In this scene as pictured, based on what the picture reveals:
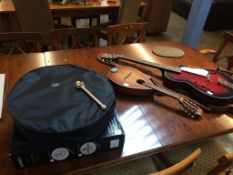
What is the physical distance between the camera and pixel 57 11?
248 cm

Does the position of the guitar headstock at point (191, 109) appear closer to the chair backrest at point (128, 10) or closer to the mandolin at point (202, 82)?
the mandolin at point (202, 82)

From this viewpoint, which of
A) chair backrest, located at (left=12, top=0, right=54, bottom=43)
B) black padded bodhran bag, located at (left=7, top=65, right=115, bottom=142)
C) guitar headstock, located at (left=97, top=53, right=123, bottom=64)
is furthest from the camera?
chair backrest, located at (left=12, top=0, right=54, bottom=43)

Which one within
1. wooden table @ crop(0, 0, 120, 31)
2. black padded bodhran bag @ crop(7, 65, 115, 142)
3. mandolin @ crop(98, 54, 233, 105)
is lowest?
wooden table @ crop(0, 0, 120, 31)

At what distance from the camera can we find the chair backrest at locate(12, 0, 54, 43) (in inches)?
82.7

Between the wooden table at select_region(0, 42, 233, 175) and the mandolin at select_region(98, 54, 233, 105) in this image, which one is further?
the mandolin at select_region(98, 54, 233, 105)

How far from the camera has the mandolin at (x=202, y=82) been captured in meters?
1.03

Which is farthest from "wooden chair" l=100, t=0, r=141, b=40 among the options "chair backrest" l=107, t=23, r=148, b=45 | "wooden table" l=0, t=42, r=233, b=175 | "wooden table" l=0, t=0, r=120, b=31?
"wooden table" l=0, t=42, r=233, b=175

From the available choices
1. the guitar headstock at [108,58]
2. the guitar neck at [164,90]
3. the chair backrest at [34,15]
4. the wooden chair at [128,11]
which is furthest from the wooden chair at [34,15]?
the guitar neck at [164,90]

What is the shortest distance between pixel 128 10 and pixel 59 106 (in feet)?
6.49

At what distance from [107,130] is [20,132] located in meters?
0.31

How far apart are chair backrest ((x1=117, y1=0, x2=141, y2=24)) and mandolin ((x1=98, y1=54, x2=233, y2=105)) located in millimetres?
1309

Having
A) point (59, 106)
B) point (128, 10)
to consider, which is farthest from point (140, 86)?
point (128, 10)

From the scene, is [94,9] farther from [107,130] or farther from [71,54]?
[107,130]

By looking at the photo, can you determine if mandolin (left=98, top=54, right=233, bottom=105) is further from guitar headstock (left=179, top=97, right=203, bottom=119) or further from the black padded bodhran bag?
the black padded bodhran bag
